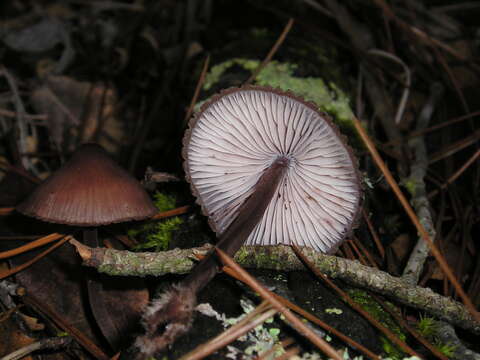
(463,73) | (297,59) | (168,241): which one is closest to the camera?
(168,241)

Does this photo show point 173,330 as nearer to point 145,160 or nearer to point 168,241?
point 168,241

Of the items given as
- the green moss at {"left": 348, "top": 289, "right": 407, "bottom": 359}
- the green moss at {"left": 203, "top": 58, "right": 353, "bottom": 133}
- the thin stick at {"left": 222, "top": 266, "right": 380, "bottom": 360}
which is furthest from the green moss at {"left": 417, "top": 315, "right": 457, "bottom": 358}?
the green moss at {"left": 203, "top": 58, "right": 353, "bottom": 133}

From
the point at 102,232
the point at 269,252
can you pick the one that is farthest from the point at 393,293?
the point at 102,232

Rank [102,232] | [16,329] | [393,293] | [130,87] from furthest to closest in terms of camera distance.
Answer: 1. [130,87]
2. [102,232]
3. [16,329]
4. [393,293]

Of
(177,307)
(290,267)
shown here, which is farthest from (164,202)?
(177,307)

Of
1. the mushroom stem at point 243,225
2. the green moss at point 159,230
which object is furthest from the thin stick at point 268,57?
the green moss at point 159,230

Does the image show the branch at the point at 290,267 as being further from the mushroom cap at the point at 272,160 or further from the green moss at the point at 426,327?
the mushroom cap at the point at 272,160

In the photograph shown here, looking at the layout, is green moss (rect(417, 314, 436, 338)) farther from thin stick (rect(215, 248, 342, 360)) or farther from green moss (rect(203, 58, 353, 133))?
green moss (rect(203, 58, 353, 133))
